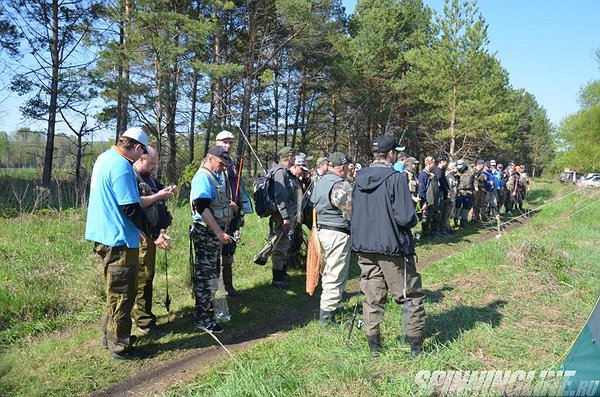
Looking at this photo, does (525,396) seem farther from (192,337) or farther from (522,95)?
(522,95)

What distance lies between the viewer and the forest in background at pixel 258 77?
50.2 feet

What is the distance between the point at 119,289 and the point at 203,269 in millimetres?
996

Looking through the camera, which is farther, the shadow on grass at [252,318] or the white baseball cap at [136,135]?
the shadow on grass at [252,318]

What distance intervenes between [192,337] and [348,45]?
900 inches

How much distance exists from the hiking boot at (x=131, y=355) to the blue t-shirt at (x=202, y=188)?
1.43 m

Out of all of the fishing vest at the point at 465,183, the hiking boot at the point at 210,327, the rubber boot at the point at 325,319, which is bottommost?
the hiking boot at the point at 210,327

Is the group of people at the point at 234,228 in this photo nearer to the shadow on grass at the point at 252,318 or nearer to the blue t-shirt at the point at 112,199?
the blue t-shirt at the point at 112,199

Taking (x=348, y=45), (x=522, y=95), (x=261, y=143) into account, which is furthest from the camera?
(x=522, y=95)

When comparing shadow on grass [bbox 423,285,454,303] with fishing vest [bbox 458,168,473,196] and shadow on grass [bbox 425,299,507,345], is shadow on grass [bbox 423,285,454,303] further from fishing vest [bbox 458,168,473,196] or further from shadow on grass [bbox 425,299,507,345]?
fishing vest [bbox 458,168,473,196]

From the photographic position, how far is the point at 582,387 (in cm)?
253

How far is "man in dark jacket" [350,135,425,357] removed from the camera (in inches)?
149

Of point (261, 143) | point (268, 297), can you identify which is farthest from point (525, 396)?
point (261, 143)

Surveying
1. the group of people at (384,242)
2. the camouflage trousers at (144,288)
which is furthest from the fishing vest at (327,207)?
the camouflage trousers at (144,288)

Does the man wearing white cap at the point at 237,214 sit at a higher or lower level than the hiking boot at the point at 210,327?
higher
